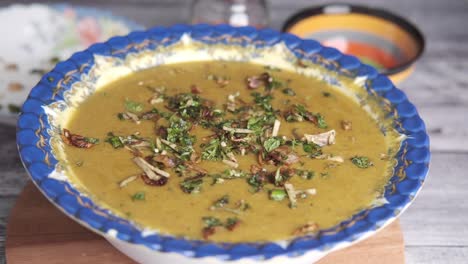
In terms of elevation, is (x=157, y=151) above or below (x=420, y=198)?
above

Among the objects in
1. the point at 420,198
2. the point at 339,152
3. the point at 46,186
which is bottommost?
the point at 420,198

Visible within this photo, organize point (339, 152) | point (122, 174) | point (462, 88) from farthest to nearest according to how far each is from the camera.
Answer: point (462, 88), point (339, 152), point (122, 174)

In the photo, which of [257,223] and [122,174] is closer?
[257,223]

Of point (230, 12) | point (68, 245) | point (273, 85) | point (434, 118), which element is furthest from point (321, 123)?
point (230, 12)

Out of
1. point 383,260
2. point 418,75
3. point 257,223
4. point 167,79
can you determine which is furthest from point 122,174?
point 418,75

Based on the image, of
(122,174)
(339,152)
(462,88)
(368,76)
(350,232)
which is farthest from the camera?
(462,88)

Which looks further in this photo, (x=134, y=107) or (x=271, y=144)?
(x=134, y=107)

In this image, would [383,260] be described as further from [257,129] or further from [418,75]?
[418,75]

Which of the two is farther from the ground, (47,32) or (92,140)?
(92,140)

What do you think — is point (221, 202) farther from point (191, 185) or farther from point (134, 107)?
point (134, 107)
